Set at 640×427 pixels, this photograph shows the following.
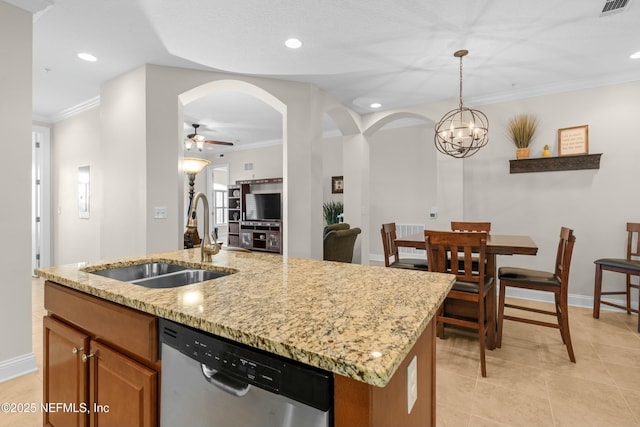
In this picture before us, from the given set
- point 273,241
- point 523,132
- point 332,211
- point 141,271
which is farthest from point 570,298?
point 273,241

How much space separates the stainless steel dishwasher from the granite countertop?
0.14 feet

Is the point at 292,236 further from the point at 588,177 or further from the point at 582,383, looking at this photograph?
the point at 588,177

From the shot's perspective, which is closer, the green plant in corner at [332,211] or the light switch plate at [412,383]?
the light switch plate at [412,383]

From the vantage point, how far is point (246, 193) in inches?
309

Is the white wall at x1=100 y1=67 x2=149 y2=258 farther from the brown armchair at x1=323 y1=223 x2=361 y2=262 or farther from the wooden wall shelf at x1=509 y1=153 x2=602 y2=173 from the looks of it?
the wooden wall shelf at x1=509 y1=153 x2=602 y2=173

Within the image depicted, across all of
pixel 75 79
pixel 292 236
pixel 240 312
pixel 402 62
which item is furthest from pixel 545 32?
pixel 75 79

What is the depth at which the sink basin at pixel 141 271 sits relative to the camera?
1660 mm

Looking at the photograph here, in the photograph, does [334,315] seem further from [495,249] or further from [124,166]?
[124,166]

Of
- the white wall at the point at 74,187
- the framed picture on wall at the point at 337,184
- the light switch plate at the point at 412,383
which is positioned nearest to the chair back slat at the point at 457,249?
the light switch plate at the point at 412,383

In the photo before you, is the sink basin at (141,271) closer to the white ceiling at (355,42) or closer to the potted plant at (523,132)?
the white ceiling at (355,42)

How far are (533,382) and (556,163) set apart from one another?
108 inches

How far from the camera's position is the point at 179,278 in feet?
5.44

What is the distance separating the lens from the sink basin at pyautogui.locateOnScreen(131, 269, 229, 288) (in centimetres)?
159

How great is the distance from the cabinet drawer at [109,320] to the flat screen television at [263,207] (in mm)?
5866
